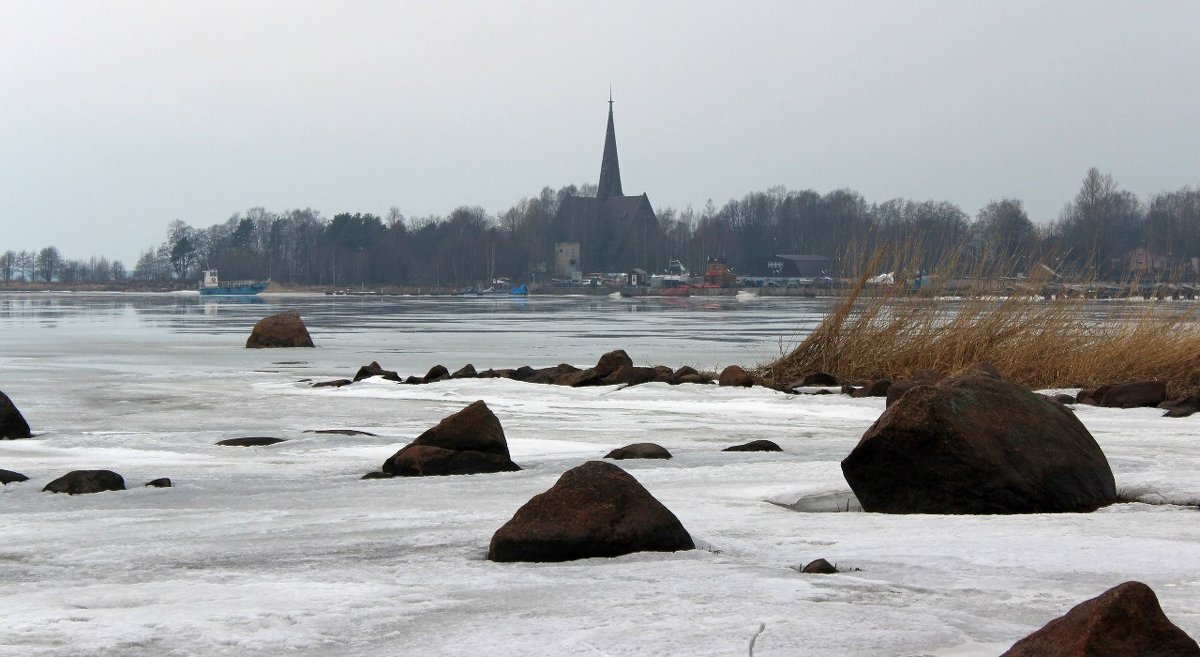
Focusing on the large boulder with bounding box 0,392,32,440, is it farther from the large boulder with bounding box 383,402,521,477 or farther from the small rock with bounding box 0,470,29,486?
the large boulder with bounding box 383,402,521,477

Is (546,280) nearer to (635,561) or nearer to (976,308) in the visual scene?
(976,308)

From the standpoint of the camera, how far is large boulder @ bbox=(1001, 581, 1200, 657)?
9.41 ft

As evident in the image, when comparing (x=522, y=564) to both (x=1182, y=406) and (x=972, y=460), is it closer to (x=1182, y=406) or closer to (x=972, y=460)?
(x=972, y=460)

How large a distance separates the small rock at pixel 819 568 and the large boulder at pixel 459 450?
10.1 feet

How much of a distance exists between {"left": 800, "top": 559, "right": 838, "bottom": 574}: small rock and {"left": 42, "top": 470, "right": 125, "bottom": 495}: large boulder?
375 centimetres

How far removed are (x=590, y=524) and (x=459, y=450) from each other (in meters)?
2.69

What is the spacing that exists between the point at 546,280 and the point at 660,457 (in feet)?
499

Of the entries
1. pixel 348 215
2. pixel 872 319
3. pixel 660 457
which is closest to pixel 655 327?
pixel 872 319

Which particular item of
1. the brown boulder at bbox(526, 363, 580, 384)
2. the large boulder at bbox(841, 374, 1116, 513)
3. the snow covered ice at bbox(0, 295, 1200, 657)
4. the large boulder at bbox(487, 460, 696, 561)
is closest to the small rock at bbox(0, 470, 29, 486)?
A: the snow covered ice at bbox(0, 295, 1200, 657)

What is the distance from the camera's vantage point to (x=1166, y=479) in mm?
6320

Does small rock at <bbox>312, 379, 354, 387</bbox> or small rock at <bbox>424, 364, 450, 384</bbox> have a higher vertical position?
small rock at <bbox>424, 364, 450, 384</bbox>

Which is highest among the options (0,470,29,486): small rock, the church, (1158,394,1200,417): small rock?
the church

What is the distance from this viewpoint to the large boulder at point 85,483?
6.22m

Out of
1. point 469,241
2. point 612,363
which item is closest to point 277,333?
point 612,363
